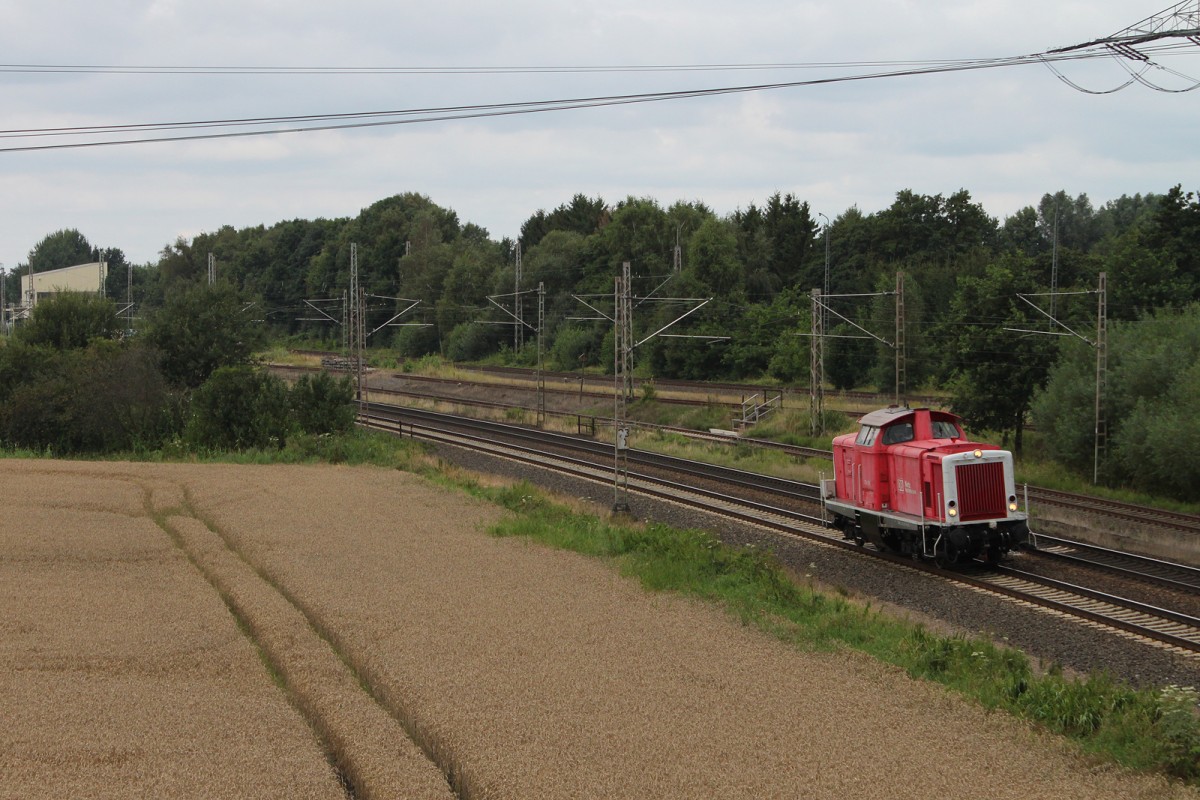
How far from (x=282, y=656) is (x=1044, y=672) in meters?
10.4

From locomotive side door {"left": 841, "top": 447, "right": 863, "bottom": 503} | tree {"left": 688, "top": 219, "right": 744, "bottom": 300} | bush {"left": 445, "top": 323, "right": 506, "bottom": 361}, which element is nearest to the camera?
locomotive side door {"left": 841, "top": 447, "right": 863, "bottom": 503}

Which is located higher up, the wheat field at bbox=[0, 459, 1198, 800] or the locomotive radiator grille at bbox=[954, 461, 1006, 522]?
the locomotive radiator grille at bbox=[954, 461, 1006, 522]

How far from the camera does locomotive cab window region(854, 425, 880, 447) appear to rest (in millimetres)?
24281

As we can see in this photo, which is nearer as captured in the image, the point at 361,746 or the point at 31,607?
the point at 361,746

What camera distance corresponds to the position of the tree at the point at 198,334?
55.3 m

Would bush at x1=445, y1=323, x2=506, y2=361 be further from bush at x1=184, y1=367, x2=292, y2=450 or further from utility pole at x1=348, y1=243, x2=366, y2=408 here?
bush at x1=184, y1=367, x2=292, y2=450

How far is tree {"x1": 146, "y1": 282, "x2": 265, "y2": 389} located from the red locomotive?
129 ft

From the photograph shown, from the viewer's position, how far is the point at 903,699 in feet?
42.4

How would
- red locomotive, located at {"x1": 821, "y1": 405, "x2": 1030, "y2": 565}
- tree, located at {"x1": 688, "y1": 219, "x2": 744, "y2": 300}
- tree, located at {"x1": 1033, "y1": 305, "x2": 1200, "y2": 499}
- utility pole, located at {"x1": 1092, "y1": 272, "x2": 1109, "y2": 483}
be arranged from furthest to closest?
tree, located at {"x1": 688, "y1": 219, "x2": 744, "y2": 300} < utility pole, located at {"x1": 1092, "y1": 272, "x2": 1109, "y2": 483} < tree, located at {"x1": 1033, "y1": 305, "x2": 1200, "y2": 499} < red locomotive, located at {"x1": 821, "y1": 405, "x2": 1030, "y2": 565}

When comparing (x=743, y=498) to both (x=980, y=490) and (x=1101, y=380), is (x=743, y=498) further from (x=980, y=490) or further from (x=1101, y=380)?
(x=980, y=490)

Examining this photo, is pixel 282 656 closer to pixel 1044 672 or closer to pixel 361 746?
pixel 361 746

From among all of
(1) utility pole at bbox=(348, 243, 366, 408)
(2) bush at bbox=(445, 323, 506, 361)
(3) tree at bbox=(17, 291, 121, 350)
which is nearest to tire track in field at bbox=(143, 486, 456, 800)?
(3) tree at bbox=(17, 291, 121, 350)

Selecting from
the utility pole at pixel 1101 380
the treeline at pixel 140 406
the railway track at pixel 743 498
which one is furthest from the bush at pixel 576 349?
the utility pole at pixel 1101 380

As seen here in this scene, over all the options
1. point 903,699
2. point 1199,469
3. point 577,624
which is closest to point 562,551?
point 577,624
